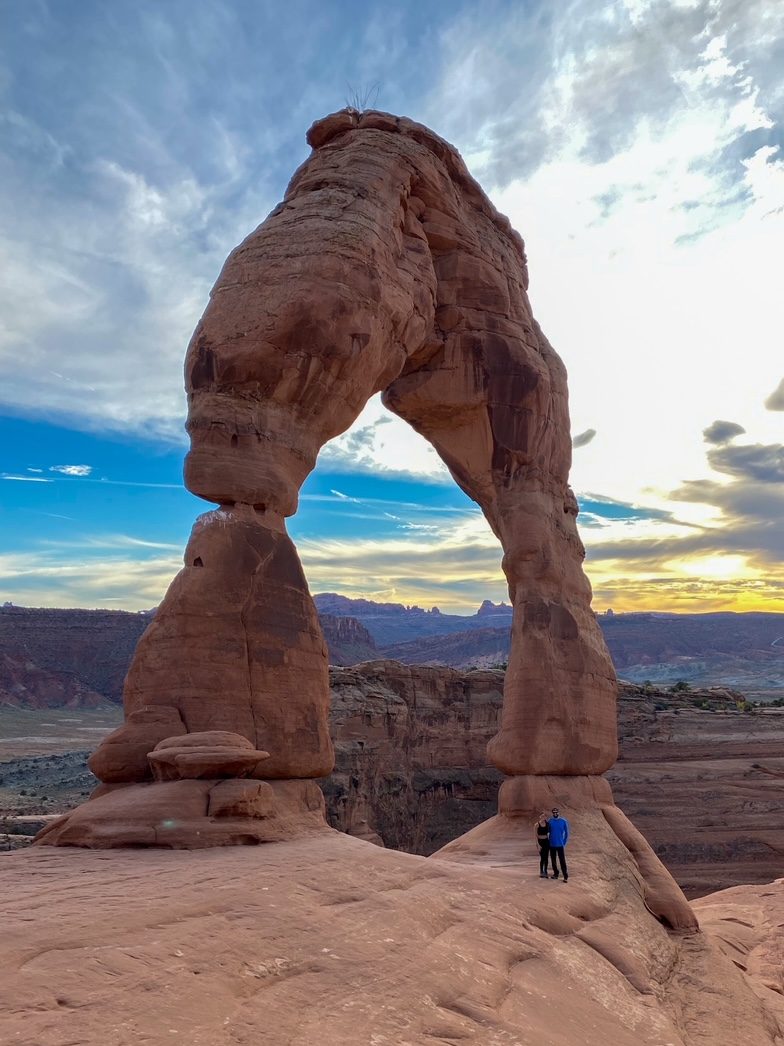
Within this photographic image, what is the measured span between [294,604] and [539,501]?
19.4 feet

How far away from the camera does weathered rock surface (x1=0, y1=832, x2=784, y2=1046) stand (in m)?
3.81

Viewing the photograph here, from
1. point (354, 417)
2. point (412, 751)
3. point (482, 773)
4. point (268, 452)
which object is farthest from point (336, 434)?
point (482, 773)

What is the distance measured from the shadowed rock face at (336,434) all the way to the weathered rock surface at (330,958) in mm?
1274

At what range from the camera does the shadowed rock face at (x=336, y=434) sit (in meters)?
8.78

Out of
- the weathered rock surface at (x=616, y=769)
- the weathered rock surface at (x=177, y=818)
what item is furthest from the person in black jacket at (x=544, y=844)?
the weathered rock surface at (x=616, y=769)

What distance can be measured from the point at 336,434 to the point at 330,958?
24.1ft

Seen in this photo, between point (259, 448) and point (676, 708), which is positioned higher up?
point (259, 448)

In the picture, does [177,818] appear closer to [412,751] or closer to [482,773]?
[412,751]

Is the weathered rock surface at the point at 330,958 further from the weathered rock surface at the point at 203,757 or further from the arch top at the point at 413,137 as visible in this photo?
the arch top at the point at 413,137

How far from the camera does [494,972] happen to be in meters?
5.73

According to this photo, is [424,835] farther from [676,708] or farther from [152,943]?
[152,943]

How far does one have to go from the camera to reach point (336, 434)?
36.4ft

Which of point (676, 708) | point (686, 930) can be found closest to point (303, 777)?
point (686, 930)

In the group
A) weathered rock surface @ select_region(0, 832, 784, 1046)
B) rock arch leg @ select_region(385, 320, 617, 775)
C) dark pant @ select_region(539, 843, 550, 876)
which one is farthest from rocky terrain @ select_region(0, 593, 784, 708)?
weathered rock surface @ select_region(0, 832, 784, 1046)
